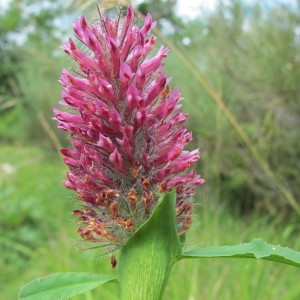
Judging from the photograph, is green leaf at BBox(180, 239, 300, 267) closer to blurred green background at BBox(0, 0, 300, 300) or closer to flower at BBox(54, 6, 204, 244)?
flower at BBox(54, 6, 204, 244)

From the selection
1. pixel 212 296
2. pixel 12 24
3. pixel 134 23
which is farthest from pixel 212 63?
pixel 12 24

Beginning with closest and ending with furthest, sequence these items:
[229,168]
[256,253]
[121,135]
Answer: [256,253]
[121,135]
[229,168]

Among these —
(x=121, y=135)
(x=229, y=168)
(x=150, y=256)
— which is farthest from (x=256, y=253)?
(x=229, y=168)

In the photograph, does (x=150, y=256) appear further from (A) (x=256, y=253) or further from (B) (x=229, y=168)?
(B) (x=229, y=168)

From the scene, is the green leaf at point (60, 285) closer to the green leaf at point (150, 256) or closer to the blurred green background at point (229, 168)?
the green leaf at point (150, 256)

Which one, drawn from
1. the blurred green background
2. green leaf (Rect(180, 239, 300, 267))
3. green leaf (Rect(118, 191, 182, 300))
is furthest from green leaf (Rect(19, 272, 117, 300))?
the blurred green background

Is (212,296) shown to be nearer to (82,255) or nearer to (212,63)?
(82,255)
